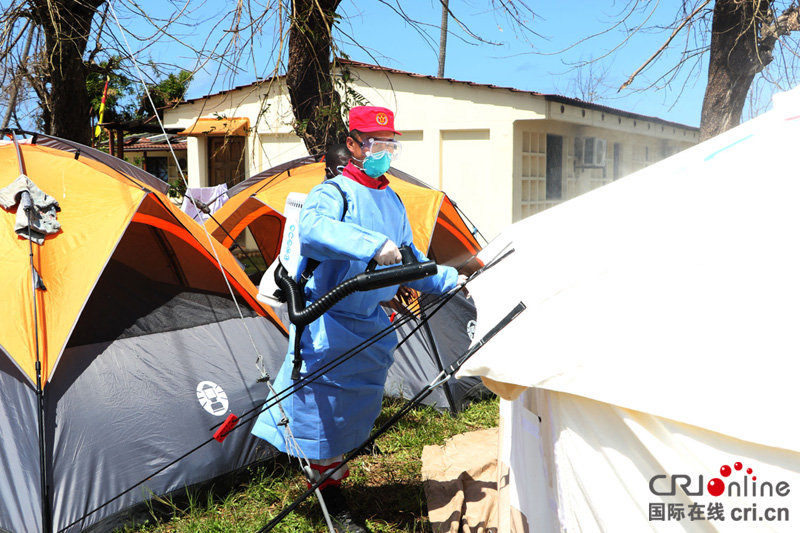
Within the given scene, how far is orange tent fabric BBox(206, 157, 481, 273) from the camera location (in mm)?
4863

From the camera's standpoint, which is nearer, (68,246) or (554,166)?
(68,246)

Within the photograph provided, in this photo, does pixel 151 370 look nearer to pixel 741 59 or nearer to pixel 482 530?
pixel 482 530

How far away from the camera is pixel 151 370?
3.27 m

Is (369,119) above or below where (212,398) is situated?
above

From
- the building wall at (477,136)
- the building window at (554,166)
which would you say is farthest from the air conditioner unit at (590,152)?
the building window at (554,166)

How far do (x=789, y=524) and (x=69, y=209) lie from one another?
129 inches

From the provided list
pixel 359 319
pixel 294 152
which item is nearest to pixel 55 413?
pixel 359 319

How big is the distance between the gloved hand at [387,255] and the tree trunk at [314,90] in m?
3.45

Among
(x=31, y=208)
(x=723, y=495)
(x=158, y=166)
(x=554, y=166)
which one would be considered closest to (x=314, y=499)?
(x=31, y=208)

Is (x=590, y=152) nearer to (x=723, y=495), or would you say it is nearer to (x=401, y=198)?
(x=401, y=198)

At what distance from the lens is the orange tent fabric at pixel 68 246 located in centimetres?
294

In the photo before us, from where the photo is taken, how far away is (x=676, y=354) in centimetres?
158

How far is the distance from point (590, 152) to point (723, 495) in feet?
38.3

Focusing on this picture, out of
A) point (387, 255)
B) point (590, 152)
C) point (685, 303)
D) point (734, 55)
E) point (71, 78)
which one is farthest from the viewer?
point (590, 152)
